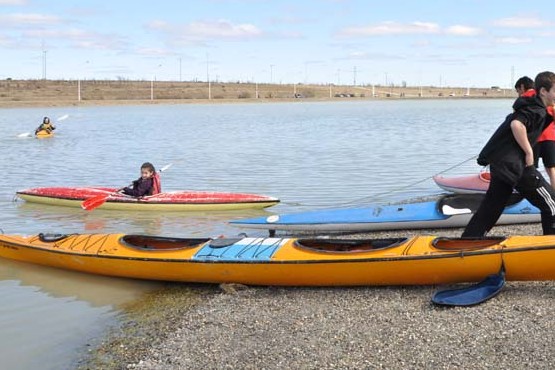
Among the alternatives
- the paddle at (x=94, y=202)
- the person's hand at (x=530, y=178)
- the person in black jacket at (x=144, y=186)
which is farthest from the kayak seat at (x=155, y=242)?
the person in black jacket at (x=144, y=186)

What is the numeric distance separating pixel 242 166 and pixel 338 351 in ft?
52.4

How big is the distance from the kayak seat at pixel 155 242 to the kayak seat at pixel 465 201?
4.00 metres

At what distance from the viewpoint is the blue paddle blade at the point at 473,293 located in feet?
20.5

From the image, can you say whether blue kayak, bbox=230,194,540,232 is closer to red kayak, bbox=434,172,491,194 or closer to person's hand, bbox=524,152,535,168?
A: red kayak, bbox=434,172,491,194

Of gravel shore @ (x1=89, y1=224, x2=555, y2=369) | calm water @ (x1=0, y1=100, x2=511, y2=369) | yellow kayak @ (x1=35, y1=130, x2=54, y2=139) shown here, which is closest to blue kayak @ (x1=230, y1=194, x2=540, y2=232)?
calm water @ (x1=0, y1=100, x2=511, y2=369)

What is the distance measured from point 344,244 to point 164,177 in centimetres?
1217

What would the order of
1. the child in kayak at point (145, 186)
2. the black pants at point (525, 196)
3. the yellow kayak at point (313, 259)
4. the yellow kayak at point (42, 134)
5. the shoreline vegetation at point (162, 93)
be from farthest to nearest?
the shoreline vegetation at point (162, 93), the yellow kayak at point (42, 134), the child in kayak at point (145, 186), the black pants at point (525, 196), the yellow kayak at point (313, 259)

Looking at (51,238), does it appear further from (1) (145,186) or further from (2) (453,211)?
(2) (453,211)

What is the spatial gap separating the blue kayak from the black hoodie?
3.33 meters

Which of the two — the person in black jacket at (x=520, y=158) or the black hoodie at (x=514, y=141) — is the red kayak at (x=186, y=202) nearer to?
the person in black jacket at (x=520, y=158)

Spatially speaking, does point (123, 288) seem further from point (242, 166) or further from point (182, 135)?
point (182, 135)

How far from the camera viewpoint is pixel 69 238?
28.6 feet

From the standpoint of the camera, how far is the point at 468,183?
12961 mm

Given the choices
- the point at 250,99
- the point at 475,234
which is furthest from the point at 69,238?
→ the point at 250,99
